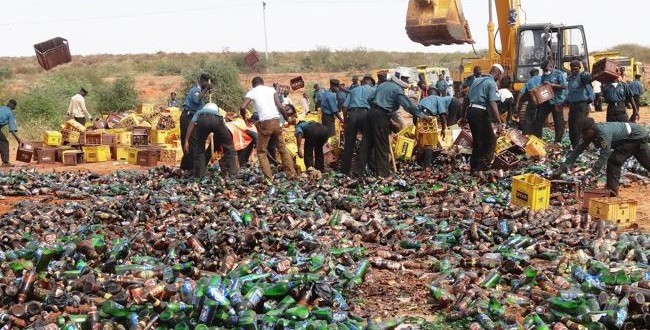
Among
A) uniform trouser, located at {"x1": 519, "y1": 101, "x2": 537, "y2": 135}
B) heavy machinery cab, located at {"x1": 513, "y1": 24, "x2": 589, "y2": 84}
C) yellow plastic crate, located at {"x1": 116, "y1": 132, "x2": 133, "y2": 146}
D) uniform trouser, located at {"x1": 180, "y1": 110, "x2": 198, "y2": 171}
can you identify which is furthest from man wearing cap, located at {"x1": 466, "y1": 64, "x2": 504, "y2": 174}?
yellow plastic crate, located at {"x1": 116, "y1": 132, "x2": 133, "y2": 146}

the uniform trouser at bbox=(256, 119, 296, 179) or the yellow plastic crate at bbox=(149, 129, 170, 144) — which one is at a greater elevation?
the uniform trouser at bbox=(256, 119, 296, 179)

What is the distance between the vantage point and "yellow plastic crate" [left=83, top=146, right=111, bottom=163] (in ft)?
59.9

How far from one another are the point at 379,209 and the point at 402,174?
10.1ft

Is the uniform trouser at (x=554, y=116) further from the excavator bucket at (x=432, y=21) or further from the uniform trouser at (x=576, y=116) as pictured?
the excavator bucket at (x=432, y=21)

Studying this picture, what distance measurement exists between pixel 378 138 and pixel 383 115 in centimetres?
40

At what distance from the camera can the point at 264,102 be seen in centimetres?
1219

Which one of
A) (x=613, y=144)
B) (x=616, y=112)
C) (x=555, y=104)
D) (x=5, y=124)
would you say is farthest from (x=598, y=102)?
(x=5, y=124)

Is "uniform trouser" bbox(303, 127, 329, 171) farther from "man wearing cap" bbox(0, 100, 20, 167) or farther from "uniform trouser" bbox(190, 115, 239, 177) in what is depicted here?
"man wearing cap" bbox(0, 100, 20, 167)

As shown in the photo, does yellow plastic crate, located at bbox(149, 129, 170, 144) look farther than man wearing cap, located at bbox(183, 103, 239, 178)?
Yes

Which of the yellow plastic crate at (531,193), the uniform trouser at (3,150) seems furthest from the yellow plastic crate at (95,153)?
the yellow plastic crate at (531,193)

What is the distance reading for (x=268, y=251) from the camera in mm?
7395

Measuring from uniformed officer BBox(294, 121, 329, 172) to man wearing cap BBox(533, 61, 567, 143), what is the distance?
5212 millimetres

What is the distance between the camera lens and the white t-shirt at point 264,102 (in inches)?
479

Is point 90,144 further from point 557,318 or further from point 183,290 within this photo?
point 557,318
